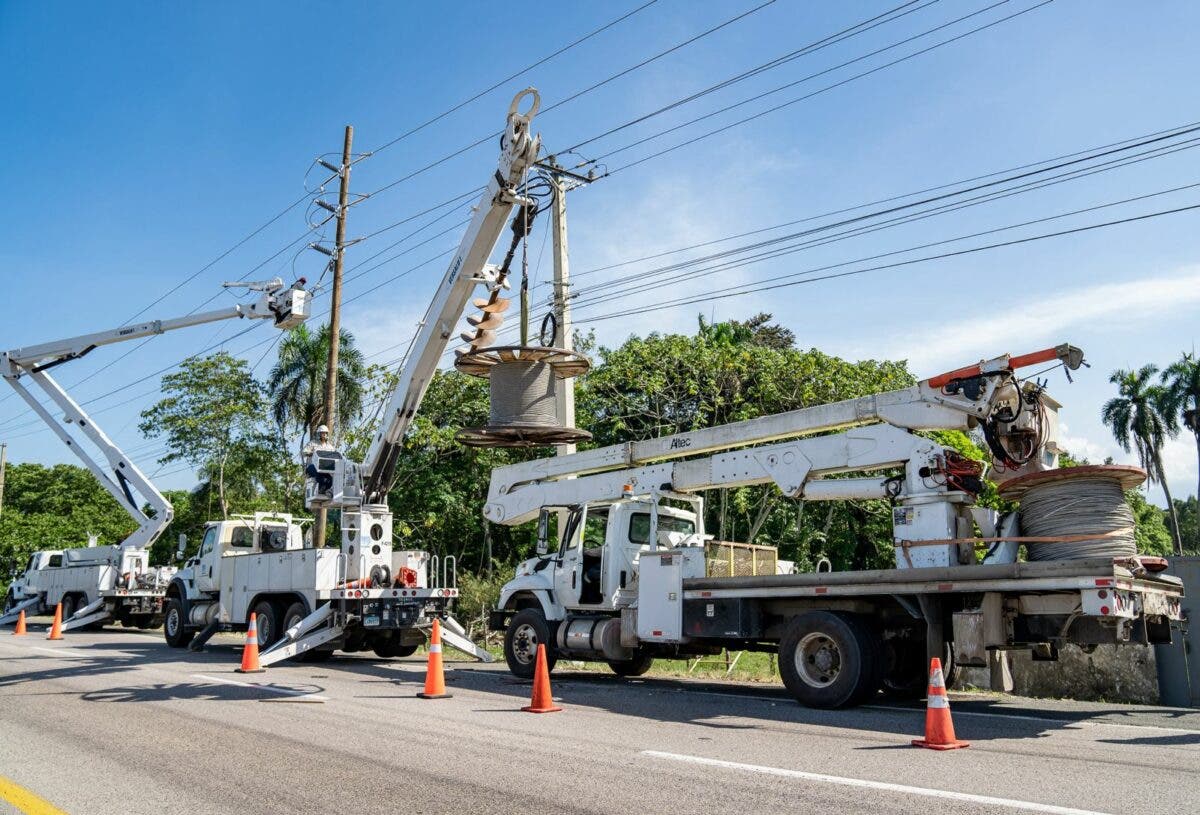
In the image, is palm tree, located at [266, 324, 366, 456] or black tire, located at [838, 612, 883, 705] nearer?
black tire, located at [838, 612, 883, 705]

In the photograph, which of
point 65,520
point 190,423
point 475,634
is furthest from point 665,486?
point 65,520

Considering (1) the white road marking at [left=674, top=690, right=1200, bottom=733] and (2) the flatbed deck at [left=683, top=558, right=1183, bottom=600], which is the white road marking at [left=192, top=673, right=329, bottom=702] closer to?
(2) the flatbed deck at [left=683, top=558, right=1183, bottom=600]

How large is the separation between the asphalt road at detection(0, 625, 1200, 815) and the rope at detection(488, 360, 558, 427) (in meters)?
3.51

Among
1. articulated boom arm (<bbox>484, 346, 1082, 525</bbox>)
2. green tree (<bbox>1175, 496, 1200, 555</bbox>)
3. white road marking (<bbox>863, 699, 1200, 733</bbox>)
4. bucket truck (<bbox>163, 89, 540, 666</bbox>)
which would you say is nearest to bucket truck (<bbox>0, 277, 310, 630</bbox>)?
bucket truck (<bbox>163, 89, 540, 666</bbox>)

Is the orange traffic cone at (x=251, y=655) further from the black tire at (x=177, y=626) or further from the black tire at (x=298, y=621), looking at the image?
the black tire at (x=177, y=626)

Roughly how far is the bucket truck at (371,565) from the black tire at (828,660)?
22.2ft

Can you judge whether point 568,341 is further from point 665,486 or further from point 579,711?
point 579,711

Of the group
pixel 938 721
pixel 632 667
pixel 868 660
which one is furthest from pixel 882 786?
pixel 632 667

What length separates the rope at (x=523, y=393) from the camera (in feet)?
41.7

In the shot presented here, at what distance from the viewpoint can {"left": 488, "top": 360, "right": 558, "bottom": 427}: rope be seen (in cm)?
1270

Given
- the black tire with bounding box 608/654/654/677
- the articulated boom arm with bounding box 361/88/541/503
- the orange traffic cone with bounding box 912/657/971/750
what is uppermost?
the articulated boom arm with bounding box 361/88/541/503

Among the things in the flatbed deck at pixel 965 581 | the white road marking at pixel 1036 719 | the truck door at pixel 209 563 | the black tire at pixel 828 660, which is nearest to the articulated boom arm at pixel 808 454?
the flatbed deck at pixel 965 581

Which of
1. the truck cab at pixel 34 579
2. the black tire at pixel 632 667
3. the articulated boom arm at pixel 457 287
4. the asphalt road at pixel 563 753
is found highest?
the articulated boom arm at pixel 457 287

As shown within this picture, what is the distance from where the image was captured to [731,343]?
3253 cm
